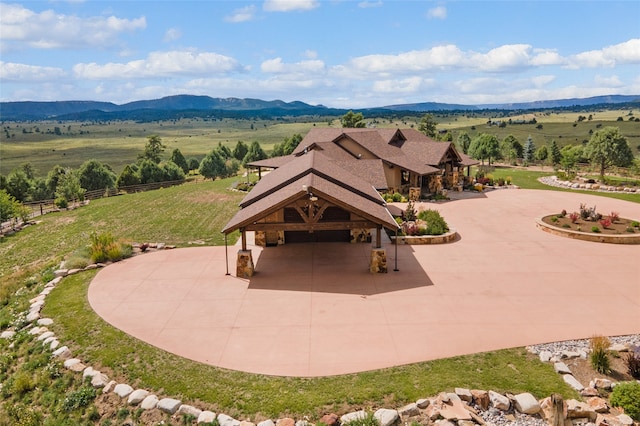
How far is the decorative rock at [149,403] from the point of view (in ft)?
32.3

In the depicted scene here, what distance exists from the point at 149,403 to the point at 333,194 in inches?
409

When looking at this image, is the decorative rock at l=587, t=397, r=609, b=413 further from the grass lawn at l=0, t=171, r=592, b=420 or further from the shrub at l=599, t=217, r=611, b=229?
the shrub at l=599, t=217, r=611, b=229

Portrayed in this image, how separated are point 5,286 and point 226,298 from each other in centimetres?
1054

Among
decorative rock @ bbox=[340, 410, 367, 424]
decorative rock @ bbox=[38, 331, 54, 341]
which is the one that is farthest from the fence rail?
decorative rock @ bbox=[340, 410, 367, 424]

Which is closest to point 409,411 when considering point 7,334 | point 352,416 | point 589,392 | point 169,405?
point 352,416

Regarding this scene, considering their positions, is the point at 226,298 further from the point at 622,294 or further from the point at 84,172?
the point at 84,172

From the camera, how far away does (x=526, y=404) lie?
9523mm

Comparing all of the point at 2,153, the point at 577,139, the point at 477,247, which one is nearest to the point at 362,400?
the point at 477,247

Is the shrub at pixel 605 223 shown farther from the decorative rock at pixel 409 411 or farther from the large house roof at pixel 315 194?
the decorative rock at pixel 409 411

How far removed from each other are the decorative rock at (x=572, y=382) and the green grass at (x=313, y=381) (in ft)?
0.53

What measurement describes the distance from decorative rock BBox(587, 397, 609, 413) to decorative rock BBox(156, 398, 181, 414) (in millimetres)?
9816

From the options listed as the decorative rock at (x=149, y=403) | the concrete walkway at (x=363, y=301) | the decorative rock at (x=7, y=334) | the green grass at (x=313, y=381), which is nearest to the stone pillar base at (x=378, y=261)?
the concrete walkway at (x=363, y=301)

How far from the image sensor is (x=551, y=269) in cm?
1866

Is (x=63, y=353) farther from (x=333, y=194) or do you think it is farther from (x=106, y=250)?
(x=333, y=194)
